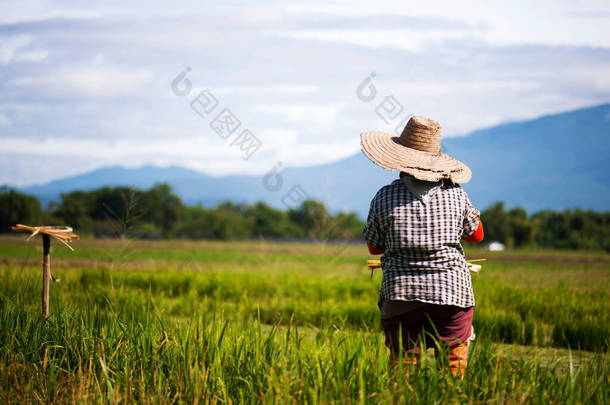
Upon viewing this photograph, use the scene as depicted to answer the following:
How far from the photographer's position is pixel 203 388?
3076 mm

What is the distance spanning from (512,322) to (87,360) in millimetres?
5198

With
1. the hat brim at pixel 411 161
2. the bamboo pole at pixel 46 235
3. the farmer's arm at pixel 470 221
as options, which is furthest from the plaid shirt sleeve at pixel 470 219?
the bamboo pole at pixel 46 235

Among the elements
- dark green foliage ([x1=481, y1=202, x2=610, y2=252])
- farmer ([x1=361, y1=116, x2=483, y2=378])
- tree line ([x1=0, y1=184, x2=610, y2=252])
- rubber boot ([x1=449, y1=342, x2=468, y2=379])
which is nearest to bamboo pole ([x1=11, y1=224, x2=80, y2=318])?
farmer ([x1=361, y1=116, x2=483, y2=378])

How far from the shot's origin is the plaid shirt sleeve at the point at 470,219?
3299 mm

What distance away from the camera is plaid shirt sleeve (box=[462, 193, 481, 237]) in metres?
3.30

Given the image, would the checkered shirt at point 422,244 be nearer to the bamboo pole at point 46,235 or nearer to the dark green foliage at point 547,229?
the bamboo pole at point 46,235

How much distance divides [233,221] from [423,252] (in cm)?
6502

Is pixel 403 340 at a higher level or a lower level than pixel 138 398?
higher

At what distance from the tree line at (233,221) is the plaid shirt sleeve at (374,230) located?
26.9 metres

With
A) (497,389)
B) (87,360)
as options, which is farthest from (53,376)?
(497,389)

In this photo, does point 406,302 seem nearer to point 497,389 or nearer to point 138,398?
point 497,389

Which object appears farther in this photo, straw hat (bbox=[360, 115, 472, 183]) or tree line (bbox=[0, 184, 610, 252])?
tree line (bbox=[0, 184, 610, 252])

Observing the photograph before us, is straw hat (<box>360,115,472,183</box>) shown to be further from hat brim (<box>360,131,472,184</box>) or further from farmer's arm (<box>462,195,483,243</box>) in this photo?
farmer's arm (<box>462,195,483,243</box>)

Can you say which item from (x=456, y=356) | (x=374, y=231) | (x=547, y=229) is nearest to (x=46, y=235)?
(x=374, y=231)
